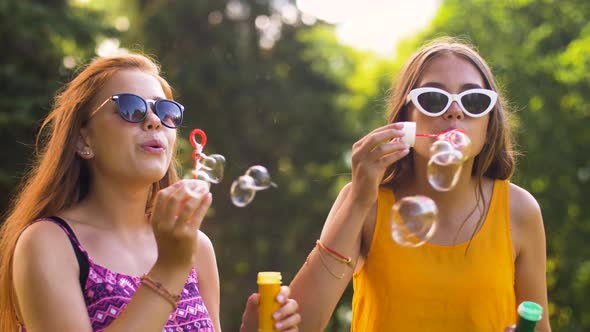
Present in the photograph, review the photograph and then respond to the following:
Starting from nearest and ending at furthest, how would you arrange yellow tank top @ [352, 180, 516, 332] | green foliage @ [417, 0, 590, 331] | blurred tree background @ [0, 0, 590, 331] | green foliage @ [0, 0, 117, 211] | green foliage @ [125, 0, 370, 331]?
yellow tank top @ [352, 180, 516, 332] < green foliage @ [0, 0, 117, 211] < blurred tree background @ [0, 0, 590, 331] < green foliage @ [417, 0, 590, 331] < green foliage @ [125, 0, 370, 331]

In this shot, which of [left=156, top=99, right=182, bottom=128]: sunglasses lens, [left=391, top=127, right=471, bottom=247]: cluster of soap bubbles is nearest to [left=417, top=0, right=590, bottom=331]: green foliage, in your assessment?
[left=391, top=127, right=471, bottom=247]: cluster of soap bubbles

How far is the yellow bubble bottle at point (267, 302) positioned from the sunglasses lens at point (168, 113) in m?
0.61

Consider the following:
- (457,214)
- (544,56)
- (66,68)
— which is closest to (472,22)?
(544,56)

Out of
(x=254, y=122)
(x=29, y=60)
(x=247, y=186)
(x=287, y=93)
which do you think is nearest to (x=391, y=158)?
(x=247, y=186)

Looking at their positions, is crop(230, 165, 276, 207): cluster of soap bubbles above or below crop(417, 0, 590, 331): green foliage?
below

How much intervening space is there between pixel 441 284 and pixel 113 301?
100cm

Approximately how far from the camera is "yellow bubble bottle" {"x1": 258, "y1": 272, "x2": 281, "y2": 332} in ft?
6.20

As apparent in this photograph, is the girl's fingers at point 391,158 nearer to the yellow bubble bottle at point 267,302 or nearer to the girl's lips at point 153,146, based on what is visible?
the yellow bubble bottle at point 267,302

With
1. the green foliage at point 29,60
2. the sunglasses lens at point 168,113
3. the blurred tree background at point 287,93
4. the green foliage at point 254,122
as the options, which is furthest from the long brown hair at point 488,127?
the green foliage at point 254,122

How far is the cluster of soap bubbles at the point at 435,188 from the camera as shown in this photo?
2.17m

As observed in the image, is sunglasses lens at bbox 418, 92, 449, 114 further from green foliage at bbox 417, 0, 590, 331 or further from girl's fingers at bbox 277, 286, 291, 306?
green foliage at bbox 417, 0, 590, 331

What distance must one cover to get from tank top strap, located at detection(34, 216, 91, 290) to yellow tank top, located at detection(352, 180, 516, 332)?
2.91 ft

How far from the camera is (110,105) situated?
2199mm

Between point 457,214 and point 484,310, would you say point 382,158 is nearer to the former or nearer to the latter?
point 457,214
